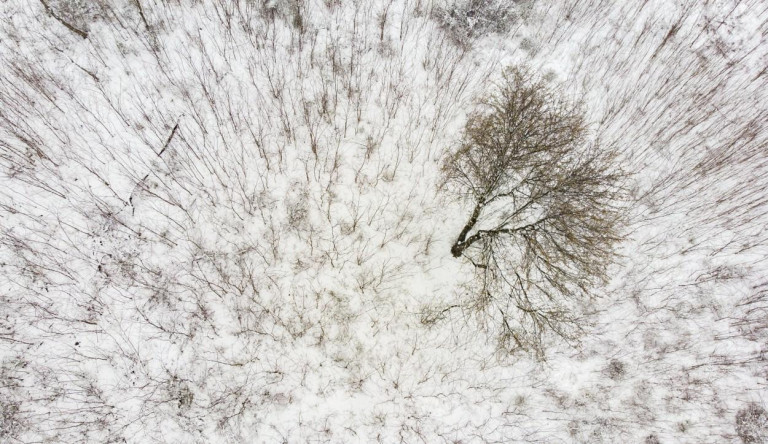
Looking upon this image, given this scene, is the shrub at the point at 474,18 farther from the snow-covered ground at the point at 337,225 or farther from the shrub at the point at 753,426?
the shrub at the point at 753,426

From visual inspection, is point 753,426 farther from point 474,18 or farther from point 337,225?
point 474,18

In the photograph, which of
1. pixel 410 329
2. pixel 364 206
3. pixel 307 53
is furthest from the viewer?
pixel 307 53

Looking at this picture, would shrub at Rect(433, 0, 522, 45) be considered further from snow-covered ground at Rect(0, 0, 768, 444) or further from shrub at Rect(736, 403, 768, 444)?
shrub at Rect(736, 403, 768, 444)

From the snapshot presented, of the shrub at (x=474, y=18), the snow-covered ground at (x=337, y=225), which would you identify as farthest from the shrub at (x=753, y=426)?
the shrub at (x=474, y=18)

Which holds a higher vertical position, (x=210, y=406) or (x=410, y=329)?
(x=410, y=329)

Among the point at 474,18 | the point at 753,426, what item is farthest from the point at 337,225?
the point at 753,426

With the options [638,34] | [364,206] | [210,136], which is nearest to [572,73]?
[638,34]

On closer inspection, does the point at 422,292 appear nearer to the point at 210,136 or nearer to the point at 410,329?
the point at 410,329

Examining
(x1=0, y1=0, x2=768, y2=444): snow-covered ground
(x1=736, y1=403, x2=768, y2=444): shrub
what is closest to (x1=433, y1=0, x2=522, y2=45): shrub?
(x1=0, y1=0, x2=768, y2=444): snow-covered ground

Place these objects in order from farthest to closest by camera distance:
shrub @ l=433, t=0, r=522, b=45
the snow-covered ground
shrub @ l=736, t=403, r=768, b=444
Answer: shrub @ l=433, t=0, r=522, b=45 < shrub @ l=736, t=403, r=768, b=444 < the snow-covered ground
